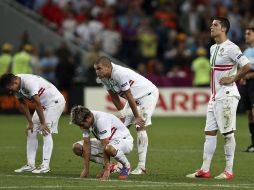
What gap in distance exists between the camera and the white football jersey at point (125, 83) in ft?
44.5

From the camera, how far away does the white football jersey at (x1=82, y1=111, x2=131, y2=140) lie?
12.8m

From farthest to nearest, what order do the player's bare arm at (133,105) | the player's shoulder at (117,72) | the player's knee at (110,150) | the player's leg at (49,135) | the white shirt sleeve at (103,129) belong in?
the player's leg at (49,135)
the player's shoulder at (117,72)
the player's bare arm at (133,105)
the white shirt sleeve at (103,129)
the player's knee at (110,150)

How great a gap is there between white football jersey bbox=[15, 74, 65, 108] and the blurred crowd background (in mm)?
13489

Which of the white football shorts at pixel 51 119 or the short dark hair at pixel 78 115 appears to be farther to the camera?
the white football shorts at pixel 51 119

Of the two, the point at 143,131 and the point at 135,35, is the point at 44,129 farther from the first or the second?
the point at 135,35

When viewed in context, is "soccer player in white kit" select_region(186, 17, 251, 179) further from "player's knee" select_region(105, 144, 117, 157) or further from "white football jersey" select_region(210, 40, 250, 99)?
"player's knee" select_region(105, 144, 117, 157)

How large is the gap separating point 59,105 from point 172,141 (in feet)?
20.3

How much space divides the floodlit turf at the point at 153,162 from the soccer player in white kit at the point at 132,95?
21.7 inches

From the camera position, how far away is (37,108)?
1382cm

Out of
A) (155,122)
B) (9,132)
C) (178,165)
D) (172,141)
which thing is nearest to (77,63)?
(155,122)

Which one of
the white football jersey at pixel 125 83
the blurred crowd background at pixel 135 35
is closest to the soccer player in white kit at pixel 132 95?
the white football jersey at pixel 125 83

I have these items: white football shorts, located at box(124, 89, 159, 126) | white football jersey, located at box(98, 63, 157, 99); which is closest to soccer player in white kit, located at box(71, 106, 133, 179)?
white football jersey, located at box(98, 63, 157, 99)

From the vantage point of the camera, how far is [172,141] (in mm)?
20219

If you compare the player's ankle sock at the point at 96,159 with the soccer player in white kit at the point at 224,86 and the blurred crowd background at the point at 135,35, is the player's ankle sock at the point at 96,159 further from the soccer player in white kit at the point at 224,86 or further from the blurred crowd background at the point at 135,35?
the blurred crowd background at the point at 135,35
